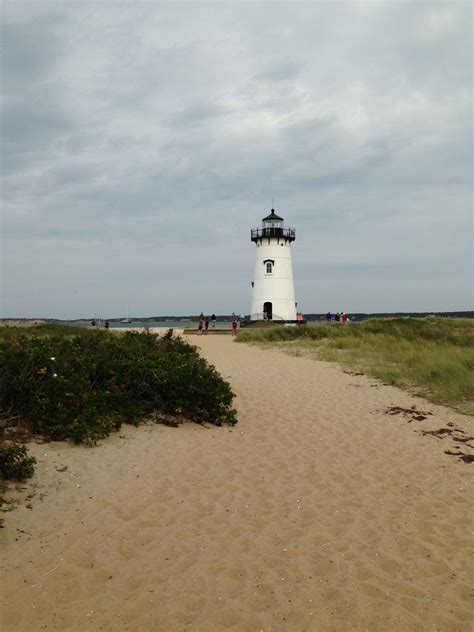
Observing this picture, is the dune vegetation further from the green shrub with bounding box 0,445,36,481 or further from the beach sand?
the beach sand

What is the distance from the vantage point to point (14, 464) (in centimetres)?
561

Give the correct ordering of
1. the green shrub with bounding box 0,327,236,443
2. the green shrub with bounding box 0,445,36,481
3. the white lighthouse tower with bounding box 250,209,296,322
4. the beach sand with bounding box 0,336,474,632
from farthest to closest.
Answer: the white lighthouse tower with bounding box 250,209,296,322 → the green shrub with bounding box 0,327,236,443 → the green shrub with bounding box 0,445,36,481 → the beach sand with bounding box 0,336,474,632

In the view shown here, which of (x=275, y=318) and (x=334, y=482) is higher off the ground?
(x=275, y=318)

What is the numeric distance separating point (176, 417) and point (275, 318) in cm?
3328

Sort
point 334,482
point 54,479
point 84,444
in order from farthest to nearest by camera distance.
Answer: point 84,444 → point 334,482 → point 54,479

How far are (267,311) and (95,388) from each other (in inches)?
1355

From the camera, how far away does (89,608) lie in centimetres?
374

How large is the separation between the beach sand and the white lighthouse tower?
3370cm

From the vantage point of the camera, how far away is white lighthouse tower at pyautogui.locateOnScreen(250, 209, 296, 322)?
139 feet

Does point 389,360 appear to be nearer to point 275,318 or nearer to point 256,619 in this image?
point 256,619

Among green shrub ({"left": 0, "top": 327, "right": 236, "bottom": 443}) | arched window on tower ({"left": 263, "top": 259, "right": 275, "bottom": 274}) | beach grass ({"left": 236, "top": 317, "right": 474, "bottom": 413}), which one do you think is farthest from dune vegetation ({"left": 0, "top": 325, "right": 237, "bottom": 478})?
arched window on tower ({"left": 263, "top": 259, "right": 275, "bottom": 274})

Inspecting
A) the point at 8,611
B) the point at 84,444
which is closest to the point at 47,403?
the point at 84,444

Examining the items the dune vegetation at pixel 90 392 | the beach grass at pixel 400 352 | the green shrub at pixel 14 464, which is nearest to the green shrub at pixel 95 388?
the dune vegetation at pixel 90 392

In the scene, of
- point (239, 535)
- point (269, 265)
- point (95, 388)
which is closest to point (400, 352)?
point (95, 388)
